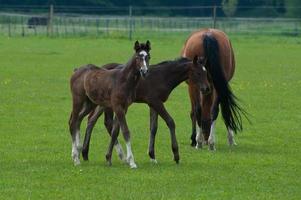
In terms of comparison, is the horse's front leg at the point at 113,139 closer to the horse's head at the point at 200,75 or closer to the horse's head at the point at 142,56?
the horse's head at the point at 142,56

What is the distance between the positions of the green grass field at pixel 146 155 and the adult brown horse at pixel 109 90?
460mm

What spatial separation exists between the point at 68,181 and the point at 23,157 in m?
2.31

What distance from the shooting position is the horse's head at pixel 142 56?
12.6m

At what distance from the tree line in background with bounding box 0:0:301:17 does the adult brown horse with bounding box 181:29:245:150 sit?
217ft

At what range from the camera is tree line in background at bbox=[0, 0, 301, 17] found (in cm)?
8550

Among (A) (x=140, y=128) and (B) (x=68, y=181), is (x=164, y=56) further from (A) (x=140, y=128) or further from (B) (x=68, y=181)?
(B) (x=68, y=181)

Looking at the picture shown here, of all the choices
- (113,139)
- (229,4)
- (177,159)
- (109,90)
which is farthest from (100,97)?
(229,4)

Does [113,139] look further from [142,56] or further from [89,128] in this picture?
[142,56]

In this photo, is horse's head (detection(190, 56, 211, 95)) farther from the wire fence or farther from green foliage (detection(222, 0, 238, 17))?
green foliage (detection(222, 0, 238, 17))

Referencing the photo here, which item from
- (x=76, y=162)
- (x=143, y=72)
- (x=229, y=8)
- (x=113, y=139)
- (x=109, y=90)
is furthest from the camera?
(x=229, y=8)

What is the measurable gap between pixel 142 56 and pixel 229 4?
239 feet

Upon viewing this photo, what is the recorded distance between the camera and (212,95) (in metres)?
16.0

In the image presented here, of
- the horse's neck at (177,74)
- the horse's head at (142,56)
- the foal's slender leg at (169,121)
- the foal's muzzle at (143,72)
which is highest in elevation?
the horse's head at (142,56)

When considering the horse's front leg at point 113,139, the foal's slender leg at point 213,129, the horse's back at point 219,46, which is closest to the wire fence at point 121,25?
the horse's back at point 219,46
